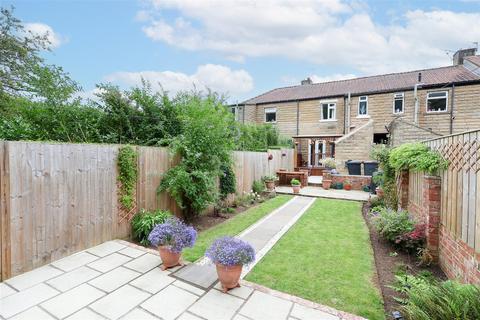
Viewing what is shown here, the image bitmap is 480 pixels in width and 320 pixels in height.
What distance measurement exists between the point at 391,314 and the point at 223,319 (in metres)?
1.92

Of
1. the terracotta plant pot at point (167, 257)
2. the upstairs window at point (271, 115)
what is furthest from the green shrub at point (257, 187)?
the upstairs window at point (271, 115)

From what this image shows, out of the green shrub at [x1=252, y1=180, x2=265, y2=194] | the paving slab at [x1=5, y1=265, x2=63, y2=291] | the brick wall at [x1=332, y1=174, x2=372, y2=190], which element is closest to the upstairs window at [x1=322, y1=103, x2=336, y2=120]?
the brick wall at [x1=332, y1=174, x2=372, y2=190]

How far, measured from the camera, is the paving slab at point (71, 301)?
103 inches

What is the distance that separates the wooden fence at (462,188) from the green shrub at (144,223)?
193 inches

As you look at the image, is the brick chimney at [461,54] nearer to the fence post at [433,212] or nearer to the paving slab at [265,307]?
the fence post at [433,212]

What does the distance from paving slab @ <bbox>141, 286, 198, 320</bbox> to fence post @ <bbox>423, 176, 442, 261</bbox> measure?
394 centimetres

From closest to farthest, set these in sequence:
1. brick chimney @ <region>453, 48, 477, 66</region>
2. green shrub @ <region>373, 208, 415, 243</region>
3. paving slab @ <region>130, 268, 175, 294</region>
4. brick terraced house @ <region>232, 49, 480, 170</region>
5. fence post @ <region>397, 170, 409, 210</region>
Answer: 1. paving slab @ <region>130, 268, 175, 294</region>
2. green shrub @ <region>373, 208, 415, 243</region>
3. fence post @ <region>397, 170, 409, 210</region>
4. brick terraced house @ <region>232, 49, 480, 170</region>
5. brick chimney @ <region>453, 48, 477, 66</region>

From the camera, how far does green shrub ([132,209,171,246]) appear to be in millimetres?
4867

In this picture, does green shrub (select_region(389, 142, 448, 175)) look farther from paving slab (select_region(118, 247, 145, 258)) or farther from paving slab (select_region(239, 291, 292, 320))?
paving slab (select_region(118, 247, 145, 258))

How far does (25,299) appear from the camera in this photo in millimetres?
2830

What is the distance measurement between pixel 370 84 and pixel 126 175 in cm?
1950

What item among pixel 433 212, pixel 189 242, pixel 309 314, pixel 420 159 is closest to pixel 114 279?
pixel 189 242

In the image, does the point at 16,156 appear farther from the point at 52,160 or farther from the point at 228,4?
the point at 228,4

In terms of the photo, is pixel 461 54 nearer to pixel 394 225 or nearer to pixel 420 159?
pixel 420 159
